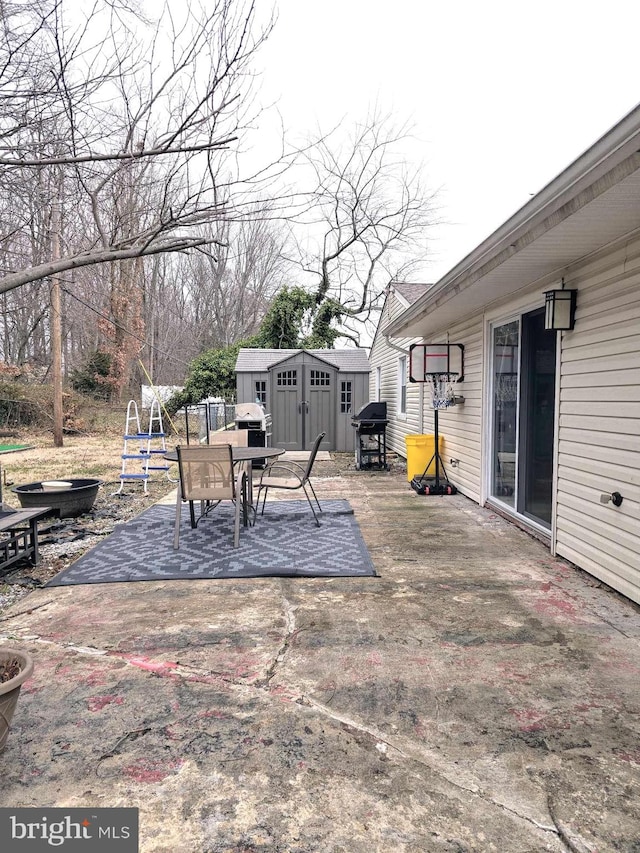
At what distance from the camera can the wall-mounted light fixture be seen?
3.74 m

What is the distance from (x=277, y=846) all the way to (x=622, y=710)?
4.67 ft

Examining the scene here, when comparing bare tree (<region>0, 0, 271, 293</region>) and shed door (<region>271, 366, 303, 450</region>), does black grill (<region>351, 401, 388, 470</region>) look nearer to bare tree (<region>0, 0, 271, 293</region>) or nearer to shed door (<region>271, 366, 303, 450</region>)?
shed door (<region>271, 366, 303, 450</region>)

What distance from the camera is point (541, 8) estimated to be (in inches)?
120

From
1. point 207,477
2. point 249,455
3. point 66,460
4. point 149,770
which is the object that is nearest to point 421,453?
point 249,455

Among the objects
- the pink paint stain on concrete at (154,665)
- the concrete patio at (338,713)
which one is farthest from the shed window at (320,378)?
the pink paint stain on concrete at (154,665)

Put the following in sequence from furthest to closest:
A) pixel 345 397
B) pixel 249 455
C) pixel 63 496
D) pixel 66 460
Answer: pixel 345 397 → pixel 66 460 → pixel 63 496 → pixel 249 455

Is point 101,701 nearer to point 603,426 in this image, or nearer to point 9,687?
point 9,687

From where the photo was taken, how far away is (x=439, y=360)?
680cm

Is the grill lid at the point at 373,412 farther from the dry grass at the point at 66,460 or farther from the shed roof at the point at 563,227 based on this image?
the shed roof at the point at 563,227

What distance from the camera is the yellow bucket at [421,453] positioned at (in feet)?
23.6

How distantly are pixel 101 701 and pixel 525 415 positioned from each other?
160 inches

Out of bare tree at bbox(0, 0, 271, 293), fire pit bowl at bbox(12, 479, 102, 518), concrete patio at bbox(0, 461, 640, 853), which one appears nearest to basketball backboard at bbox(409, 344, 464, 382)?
concrete patio at bbox(0, 461, 640, 853)

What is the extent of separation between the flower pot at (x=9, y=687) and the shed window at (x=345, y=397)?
33.2 feet

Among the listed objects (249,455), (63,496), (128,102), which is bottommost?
(63,496)
